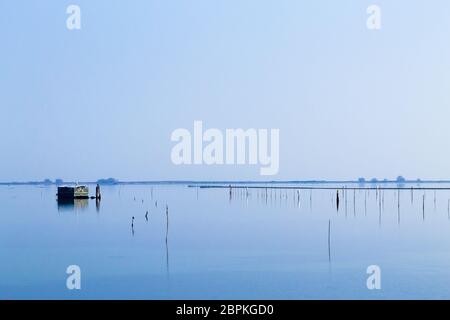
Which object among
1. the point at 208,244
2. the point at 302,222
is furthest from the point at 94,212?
the point at 208,244

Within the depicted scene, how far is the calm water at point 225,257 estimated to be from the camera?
21969 millimetres

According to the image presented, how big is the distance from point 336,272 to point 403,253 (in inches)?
280

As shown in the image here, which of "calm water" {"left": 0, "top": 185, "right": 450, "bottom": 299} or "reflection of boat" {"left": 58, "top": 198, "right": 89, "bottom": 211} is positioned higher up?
"calm water" {"left": 0, "top": 185, "right": 450, "bottom": 299}

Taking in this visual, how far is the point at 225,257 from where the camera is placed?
2939 cm

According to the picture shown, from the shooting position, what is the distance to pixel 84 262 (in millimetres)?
28594

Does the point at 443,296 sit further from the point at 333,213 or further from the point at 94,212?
the point at 94,212

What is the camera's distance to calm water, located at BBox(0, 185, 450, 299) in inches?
865

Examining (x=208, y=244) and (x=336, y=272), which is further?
(x=208, y=244)

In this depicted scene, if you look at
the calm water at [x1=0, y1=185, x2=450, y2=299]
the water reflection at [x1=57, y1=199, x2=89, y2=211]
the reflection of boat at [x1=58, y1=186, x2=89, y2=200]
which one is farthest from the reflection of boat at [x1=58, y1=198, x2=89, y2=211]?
the calm water at [x1=0, y1=185, x2=450, y2=299]

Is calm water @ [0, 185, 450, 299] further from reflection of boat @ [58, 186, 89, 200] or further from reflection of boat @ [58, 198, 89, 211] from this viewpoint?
reflection of boat @ [58, 186, 89, 200]

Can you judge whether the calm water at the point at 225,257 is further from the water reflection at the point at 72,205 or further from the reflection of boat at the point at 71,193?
the reflection of boat at the point at 71,193

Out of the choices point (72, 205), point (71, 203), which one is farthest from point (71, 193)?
point (72, 205)

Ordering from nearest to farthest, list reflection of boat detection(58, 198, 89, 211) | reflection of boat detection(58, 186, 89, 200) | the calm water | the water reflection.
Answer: the calm water → the water reflection → reflection of boat detection(58, 198, 89, 211) → reflection of boat detection(58, 186, 89, 200)

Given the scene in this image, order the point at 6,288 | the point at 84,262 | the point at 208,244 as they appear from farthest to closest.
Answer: the point at 208,244 < the point at 84,262 < the point at 6,288
